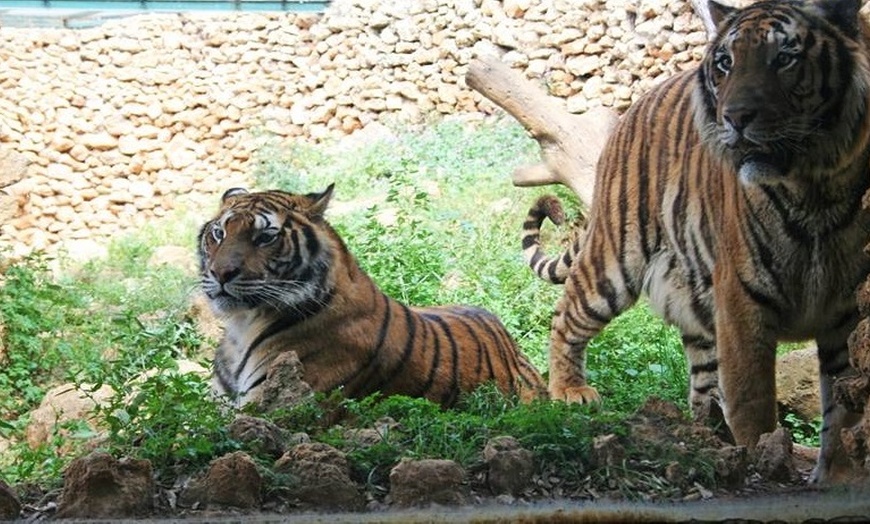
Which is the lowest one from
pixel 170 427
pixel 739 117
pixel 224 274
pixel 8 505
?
pixel 224 274

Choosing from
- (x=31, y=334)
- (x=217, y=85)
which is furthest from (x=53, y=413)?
(x=217, y=85)

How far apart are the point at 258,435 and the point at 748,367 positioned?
4.53 ft

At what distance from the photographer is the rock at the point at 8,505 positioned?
212 cm

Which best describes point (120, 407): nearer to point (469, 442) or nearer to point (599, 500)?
point (469, 442)

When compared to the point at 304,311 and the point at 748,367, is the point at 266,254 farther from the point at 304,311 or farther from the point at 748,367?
the point at 748,367

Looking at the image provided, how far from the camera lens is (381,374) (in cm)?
410

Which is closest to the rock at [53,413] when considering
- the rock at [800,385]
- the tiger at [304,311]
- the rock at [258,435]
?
the tiger at [304,311]

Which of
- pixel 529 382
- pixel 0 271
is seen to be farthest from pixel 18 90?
pixel 529 382

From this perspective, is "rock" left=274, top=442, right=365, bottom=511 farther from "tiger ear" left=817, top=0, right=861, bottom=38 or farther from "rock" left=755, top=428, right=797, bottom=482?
"tiger ear" left=817, top=0, right=861, bottom=38

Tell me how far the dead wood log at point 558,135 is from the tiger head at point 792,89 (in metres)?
3.24

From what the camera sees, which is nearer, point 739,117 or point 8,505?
point 8,505

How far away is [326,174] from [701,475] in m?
7.62

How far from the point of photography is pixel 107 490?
2107 mm

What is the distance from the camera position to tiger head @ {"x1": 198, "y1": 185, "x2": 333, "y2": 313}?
3926mm
